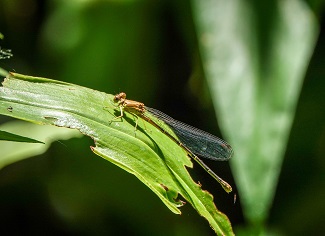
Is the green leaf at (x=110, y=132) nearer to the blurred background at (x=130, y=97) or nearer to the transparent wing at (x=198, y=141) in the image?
the transparent wing at (x=198, y=141)

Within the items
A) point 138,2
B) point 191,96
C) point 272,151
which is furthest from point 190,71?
point 272,151

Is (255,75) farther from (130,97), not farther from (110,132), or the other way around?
(110,132)

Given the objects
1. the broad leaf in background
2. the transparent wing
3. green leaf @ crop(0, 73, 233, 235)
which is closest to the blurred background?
the broad leaf in background

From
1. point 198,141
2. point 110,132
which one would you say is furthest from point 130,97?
point 110,132

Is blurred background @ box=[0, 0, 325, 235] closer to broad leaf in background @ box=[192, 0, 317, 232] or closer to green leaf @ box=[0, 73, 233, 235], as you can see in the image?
broad leaf in background @ box=[192, 0, 317, 232]

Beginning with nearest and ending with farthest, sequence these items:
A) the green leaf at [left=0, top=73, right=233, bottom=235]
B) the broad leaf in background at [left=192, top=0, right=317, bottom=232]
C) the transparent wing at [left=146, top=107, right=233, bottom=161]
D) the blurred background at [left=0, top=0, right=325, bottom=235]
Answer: the green leaf at [left=0, top=73, right=233, bottom=235]
the transparent wing at [left=146, top=107, right=233, bottom=161]
the broad leaf in background at [left=192, top=0, right=317, bottom=232]
the blurred background at [left=0, top=0, right=325, bottom=235]

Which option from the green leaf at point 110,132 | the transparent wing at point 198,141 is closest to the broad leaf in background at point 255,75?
the transparent wing at point 198,141
